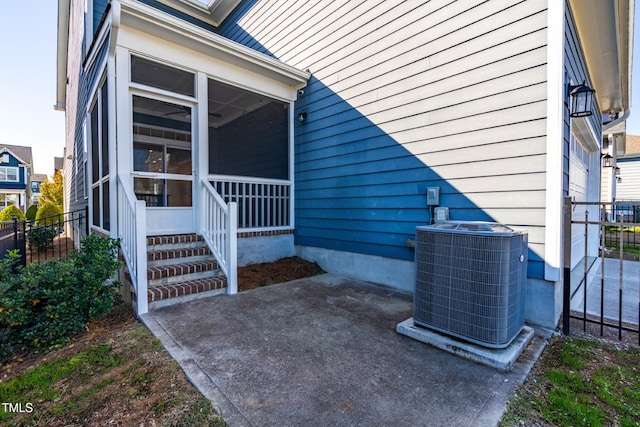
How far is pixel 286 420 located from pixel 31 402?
164 centimetres

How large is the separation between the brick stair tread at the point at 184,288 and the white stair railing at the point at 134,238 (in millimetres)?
144

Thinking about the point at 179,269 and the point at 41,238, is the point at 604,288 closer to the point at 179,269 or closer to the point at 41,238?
the point at 179,269

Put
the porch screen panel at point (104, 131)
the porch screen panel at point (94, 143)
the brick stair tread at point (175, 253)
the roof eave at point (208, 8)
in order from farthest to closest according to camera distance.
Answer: the roof eave at point (208, 8), the porch screen panel at point (94, 143), the porch screen panel at point (104, 131), the brick stair tread at point (175, 253)

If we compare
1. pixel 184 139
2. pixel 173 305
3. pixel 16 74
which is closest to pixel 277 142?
pixel 184 139

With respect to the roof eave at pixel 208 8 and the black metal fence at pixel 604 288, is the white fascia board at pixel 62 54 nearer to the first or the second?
the roof eave at pixel 208 8

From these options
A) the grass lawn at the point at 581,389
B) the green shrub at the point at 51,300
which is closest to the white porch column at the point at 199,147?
the green shrub at the point at 51,300

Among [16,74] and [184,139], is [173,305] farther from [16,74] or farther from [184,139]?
[16,74]

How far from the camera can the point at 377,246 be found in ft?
14.2

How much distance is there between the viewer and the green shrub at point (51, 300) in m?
2.52

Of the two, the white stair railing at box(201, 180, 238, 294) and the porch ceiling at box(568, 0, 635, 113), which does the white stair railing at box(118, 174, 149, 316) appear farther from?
the porch ceiling at box(568, 0, 635, 113)

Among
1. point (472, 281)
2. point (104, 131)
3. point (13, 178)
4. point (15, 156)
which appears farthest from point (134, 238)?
point (15, 156)

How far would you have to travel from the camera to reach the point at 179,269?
3707mm

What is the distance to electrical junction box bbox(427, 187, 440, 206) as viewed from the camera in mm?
3570

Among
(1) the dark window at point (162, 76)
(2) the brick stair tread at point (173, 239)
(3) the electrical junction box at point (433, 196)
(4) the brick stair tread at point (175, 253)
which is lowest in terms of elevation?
(4) the brick stair tread at point (175, 253)
